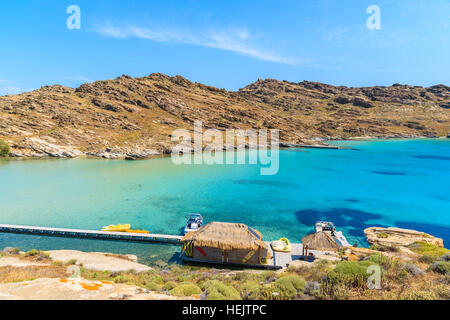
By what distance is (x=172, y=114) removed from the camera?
9569 centimetres

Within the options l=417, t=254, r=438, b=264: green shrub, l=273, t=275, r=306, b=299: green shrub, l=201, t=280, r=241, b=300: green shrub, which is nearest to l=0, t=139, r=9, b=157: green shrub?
l=201, t=280, r=241, b=300: green shrub

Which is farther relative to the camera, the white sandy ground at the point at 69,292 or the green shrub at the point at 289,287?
the green shrub at the point at 289,287

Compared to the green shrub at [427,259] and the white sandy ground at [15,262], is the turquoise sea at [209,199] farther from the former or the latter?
the green shrub at [427,259]

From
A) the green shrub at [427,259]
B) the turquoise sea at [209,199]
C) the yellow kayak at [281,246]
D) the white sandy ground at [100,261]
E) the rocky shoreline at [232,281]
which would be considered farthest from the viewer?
the turquoise sea at [209,199]

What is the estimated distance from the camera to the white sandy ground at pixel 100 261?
12.9 m

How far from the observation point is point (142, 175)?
136ft

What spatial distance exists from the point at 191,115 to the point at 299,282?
311ft

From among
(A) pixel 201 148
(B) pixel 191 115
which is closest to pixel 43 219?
(A) pixel 201 148

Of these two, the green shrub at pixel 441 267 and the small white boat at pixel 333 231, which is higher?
the green shrub at pixel 441 267

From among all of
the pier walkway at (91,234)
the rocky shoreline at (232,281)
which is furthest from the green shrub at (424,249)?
the pier walkway at (91,234)

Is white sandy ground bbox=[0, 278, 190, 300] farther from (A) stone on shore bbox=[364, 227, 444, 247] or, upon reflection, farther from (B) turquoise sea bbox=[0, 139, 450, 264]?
(A) stone on shore bbox=[364, 227, 444, 247]

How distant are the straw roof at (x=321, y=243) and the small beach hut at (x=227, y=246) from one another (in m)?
2.92

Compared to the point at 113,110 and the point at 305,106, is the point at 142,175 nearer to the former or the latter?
the point at 113,110

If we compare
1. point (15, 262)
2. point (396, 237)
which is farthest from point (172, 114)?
point (396, 237)
